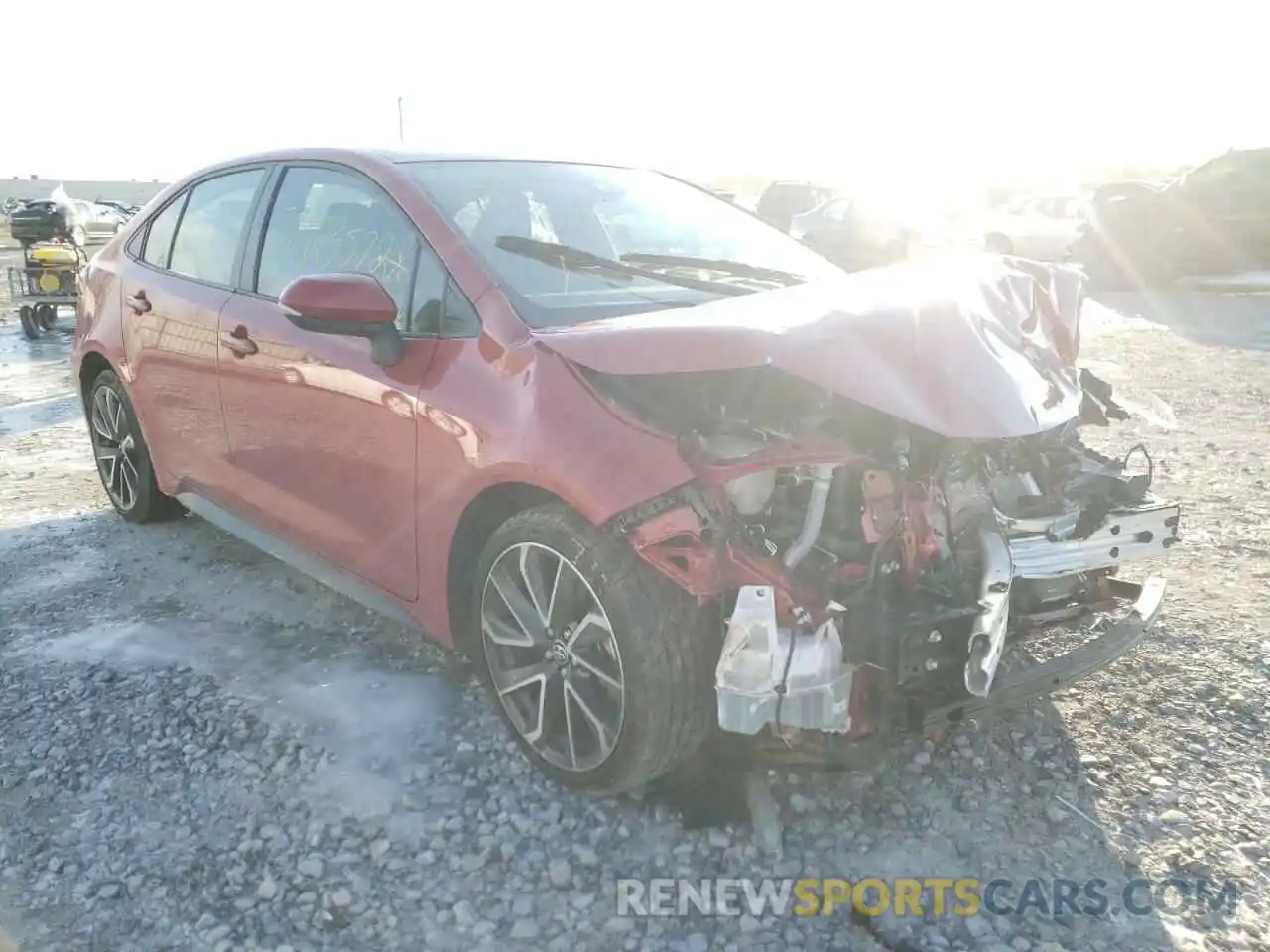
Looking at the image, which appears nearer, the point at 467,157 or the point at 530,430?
the point at 530,430

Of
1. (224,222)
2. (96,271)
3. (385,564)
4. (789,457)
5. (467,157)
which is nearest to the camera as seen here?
(789,457)

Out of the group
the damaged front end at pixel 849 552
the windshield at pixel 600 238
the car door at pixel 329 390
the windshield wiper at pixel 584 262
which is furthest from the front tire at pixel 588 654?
the windshield wiper at pixel 584 262

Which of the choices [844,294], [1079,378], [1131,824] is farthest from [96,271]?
[1131,824]

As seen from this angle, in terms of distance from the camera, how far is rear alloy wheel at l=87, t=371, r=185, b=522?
5.10 meters

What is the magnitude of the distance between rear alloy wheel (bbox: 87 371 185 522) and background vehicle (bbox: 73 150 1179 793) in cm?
149

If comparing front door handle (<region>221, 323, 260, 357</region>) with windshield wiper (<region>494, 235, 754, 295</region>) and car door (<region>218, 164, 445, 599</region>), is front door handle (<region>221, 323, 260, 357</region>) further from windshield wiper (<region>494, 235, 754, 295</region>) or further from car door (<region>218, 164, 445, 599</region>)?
windshield wiper (<region>494, 235, 754, 295</region>)

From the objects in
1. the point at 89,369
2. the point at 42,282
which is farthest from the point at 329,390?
the point at 42,282

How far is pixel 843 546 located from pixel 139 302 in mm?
3601

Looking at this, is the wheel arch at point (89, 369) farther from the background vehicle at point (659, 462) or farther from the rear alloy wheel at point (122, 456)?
the background vehicle at point (659, 462)

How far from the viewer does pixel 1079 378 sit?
136 inches

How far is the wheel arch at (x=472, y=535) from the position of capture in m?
2.95

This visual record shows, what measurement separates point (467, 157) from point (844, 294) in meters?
1.56

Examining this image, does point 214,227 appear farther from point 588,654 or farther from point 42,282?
point 42,282

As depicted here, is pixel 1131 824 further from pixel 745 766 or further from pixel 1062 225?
pixel 1062 225
